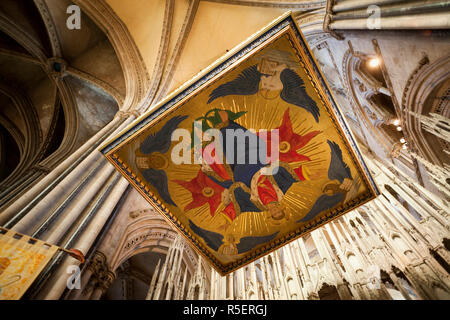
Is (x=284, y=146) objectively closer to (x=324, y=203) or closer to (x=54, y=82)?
(x=324, y=203)

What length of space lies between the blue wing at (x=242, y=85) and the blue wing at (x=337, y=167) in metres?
1.15

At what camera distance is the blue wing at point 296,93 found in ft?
7.91

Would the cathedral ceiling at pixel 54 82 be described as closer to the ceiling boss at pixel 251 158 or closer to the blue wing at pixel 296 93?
the ceiling boss at pixel 251 158

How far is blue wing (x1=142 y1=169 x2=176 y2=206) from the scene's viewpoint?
9.48 feet

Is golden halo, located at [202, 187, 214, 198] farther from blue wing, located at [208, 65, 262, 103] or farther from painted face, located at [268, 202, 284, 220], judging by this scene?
blue wing, located at [208, 65, 262, 103]

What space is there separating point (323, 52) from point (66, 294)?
29.1ft

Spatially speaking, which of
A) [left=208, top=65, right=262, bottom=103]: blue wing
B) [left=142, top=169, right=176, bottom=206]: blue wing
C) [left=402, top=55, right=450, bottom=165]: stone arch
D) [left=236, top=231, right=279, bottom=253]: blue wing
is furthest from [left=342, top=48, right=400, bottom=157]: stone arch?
[left=142, top=169, right=176, bottom=206]: blue wing

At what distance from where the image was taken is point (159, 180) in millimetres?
2951

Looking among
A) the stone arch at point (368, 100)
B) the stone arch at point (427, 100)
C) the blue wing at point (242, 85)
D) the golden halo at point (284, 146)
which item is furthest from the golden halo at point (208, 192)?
the stone arch at point (368, 100)

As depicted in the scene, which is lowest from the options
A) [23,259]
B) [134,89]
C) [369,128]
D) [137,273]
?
[23,259]

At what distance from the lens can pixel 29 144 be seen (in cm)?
937
